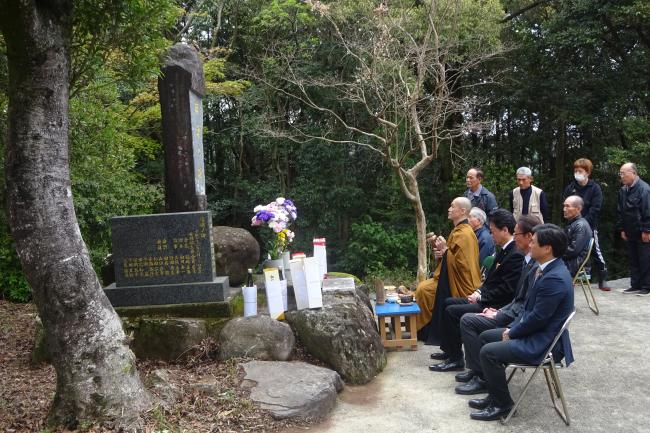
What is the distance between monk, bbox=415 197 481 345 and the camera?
18.2ft

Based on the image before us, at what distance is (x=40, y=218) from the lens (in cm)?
367

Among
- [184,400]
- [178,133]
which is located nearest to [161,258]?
[178,133]

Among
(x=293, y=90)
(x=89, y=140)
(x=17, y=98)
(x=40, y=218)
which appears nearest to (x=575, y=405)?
(x=40, y=218)

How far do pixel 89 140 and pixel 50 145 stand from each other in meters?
4.45

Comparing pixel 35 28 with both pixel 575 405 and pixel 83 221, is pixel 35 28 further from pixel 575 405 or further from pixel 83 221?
pixel 83 221

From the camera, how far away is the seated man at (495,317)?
4.45 m

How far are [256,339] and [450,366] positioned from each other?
1.85m

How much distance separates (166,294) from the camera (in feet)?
18.3

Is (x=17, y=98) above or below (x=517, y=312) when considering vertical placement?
above

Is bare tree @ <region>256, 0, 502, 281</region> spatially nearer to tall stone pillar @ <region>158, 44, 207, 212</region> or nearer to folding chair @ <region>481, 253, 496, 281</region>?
tall stone pillar @ <region>158, 44, 207, 212</region>

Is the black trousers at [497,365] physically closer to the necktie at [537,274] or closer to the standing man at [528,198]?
the necktie at [537,274]

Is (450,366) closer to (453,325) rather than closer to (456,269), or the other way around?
(453,325)

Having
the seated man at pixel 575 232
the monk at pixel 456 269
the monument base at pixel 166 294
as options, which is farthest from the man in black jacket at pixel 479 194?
the monument base at pixel 166 294

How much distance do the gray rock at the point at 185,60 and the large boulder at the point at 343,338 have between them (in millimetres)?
2899
